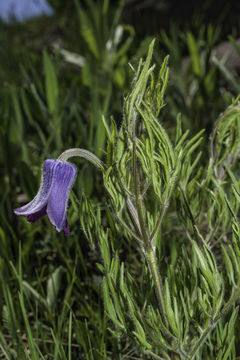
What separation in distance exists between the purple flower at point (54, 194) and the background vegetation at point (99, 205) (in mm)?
113

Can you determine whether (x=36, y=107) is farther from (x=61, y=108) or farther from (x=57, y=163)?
(x=57, y=163)

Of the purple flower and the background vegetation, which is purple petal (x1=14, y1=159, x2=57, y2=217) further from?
the background vegetation

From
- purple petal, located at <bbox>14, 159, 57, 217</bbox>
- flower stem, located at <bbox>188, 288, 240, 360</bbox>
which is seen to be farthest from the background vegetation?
purple petal, located at <bbox>14, 159, 57, 217</bbox>

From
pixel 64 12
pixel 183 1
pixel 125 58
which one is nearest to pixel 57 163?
pixel 125 58

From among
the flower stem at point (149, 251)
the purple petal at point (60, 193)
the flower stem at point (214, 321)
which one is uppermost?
the purple petal at point (60, 193)

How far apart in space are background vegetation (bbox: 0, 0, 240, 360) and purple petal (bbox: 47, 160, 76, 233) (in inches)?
4.3

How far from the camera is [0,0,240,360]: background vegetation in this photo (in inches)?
38.4

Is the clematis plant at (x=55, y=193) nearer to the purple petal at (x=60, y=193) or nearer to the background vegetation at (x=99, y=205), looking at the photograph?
the purple petal at (x=60, y=193)

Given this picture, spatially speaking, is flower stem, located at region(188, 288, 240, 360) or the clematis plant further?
flower stem, located at region(188, 288, 240, 360)

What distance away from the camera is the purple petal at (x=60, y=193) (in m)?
0.77

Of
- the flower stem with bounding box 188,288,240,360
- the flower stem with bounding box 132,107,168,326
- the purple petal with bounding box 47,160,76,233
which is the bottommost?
the flower stem with bounding box 188,288,240,360

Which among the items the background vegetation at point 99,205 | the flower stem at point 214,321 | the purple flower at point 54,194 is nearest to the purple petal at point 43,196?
the purple flower at point 54,194

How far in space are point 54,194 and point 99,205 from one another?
1004mm

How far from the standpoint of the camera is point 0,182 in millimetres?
2057
